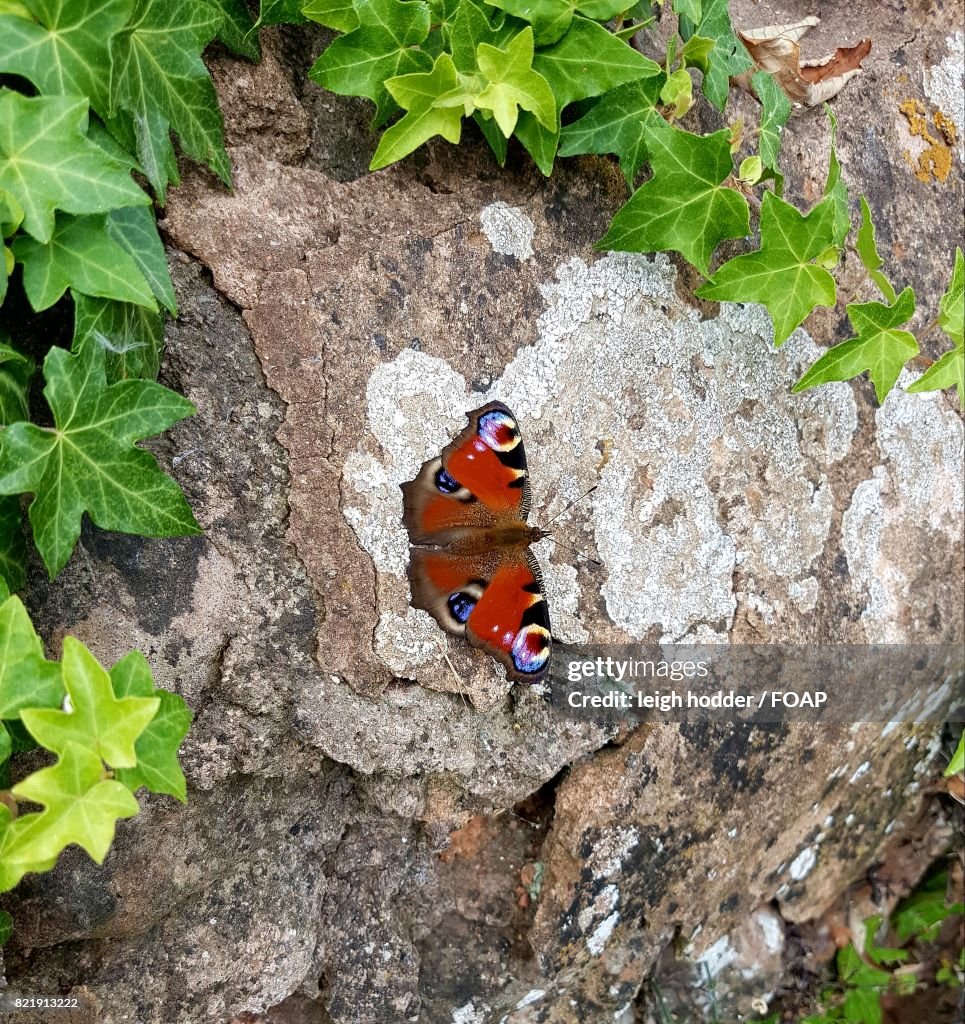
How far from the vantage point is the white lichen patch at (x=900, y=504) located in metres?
2.64

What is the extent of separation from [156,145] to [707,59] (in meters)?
1.26

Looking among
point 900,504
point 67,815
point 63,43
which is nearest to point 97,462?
point 67,815

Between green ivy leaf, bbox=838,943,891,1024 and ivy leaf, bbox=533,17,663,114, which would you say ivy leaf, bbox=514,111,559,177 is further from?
green ivy leaf, bbox=838,943,891,1024

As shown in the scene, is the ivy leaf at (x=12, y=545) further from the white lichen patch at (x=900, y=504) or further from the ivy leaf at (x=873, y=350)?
the white lichen patch at (x=900, y=504)

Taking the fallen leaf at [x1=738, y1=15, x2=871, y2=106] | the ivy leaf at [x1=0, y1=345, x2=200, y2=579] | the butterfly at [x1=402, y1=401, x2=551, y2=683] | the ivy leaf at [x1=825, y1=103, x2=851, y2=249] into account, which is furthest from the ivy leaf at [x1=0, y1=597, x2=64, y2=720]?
the fallen leaf at [x1=738, y1=15, x2=871, y2=106]

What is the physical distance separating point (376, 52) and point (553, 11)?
37cm

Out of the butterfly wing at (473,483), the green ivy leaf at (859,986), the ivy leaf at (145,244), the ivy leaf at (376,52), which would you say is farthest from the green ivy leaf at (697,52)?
the green ivy leaf at (859,986)

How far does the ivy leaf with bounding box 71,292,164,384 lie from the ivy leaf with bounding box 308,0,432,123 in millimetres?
609

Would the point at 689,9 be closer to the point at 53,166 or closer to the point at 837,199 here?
the point at 837,199

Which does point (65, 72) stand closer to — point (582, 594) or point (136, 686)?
point (136, 686)

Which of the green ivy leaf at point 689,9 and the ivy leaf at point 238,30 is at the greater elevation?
the green ivy leaf at point 689,9

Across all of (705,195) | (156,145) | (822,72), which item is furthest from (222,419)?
(822,72)

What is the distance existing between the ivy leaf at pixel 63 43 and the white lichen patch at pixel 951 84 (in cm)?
251

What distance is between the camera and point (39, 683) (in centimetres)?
152
